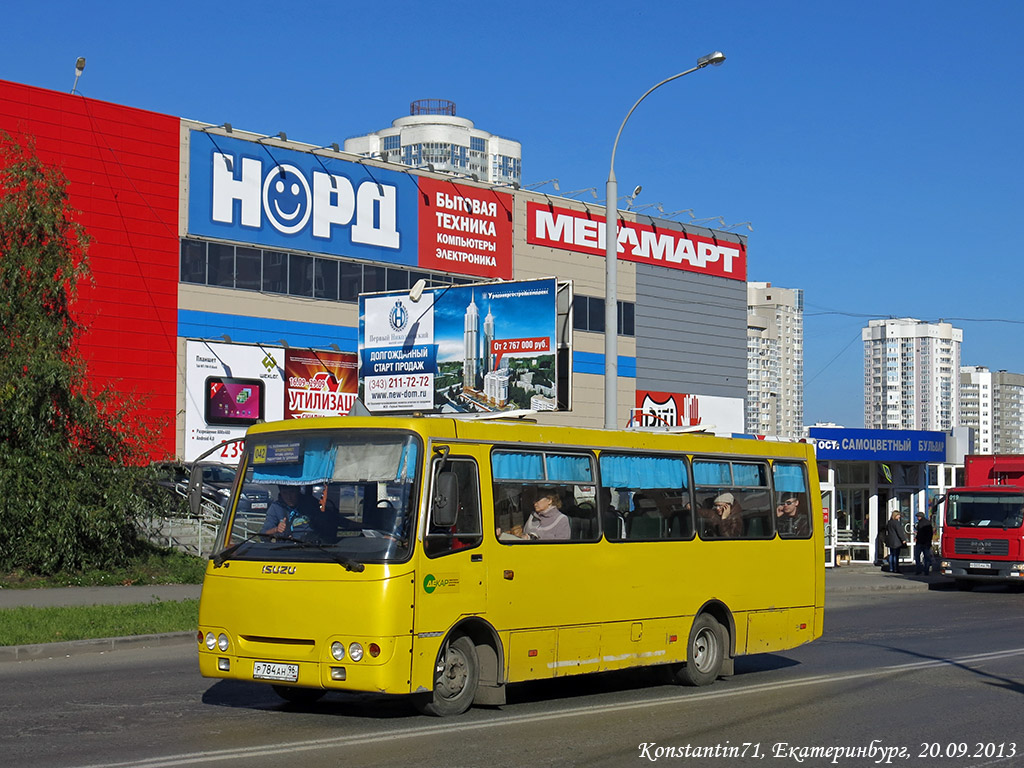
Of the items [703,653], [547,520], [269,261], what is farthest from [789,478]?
[269,261]

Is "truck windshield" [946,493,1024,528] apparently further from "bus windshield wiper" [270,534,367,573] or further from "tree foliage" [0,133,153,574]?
"bus windshield wiper" [270,534,367,573]

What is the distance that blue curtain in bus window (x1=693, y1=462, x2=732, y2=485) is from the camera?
13.7 metres

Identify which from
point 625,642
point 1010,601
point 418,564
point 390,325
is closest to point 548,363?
point 390,325

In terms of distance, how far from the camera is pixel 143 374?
38.4 meters

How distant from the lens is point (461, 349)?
34.1 metres

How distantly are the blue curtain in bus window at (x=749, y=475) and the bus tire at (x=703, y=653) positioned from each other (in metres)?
1.57

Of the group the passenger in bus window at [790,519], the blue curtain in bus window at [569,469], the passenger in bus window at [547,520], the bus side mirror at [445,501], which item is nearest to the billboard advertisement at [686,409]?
the passenger in bus window at [790,519]

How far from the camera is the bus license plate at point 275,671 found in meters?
10.1

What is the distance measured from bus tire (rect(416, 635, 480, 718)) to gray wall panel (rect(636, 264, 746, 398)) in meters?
43.7

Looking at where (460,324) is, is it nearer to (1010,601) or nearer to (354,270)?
(354,270)

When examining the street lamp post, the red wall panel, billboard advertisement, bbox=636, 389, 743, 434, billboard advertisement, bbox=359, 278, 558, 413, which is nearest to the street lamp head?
the street lamp post

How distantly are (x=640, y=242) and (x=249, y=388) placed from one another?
2014cm

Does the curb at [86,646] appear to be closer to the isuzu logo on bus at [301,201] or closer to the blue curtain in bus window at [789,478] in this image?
the blue curtain in bus window at [789,478]

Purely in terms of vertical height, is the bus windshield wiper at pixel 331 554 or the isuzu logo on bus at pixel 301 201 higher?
Result: the isuzu logo on bus at pixel 301 201
